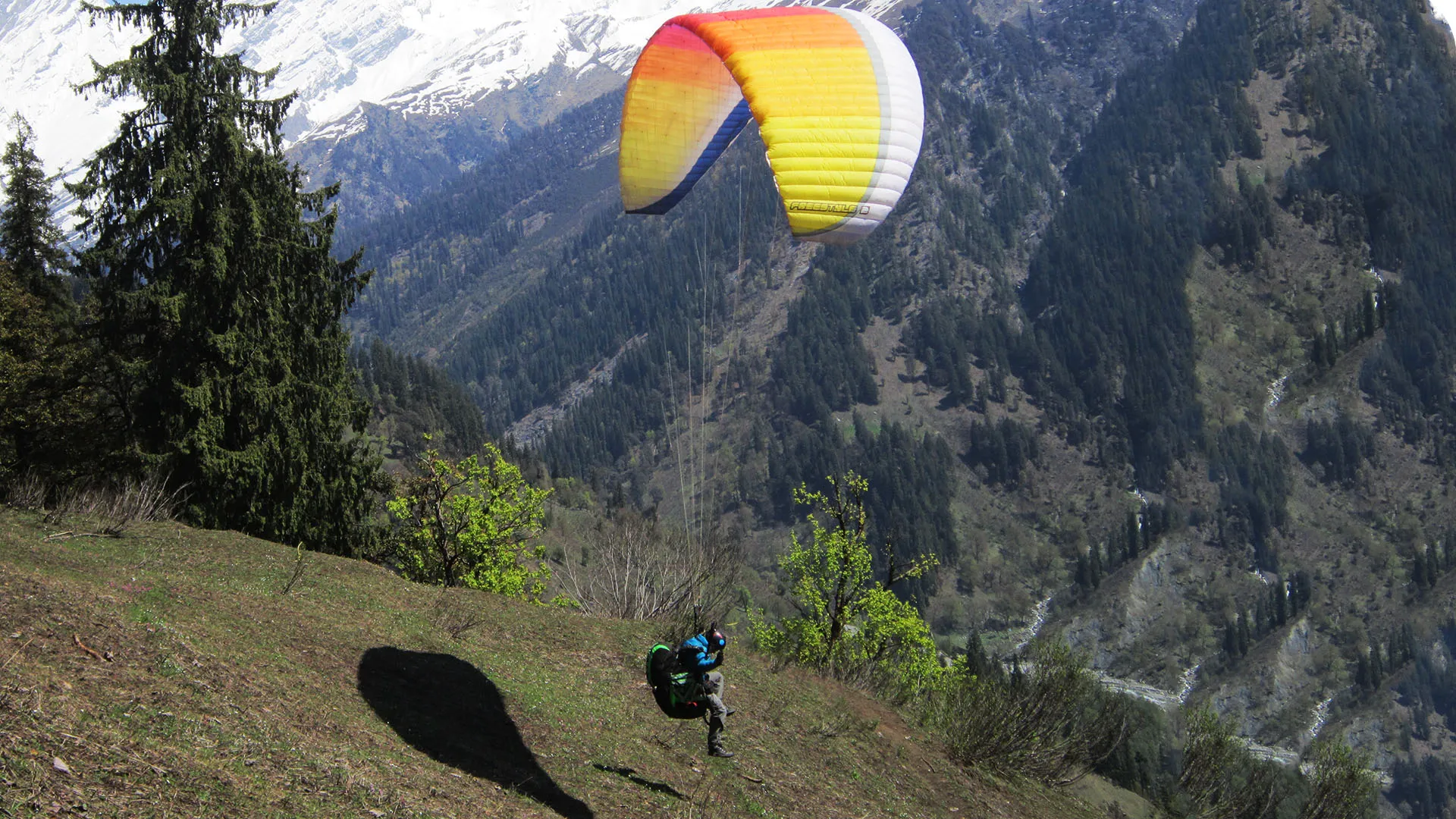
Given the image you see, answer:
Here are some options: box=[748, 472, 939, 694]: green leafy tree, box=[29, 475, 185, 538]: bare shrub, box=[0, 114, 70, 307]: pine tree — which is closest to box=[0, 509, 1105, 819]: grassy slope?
box=[29, 475, 185, 538]: bare shrub

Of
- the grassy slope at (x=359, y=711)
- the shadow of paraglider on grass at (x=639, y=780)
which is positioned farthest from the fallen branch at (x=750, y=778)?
the shadow of paraglider on grass at (x=639, y=780)

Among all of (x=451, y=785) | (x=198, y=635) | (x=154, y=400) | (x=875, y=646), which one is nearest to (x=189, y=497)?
(x=154, y=400)

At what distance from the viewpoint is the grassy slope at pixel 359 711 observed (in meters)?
12.7

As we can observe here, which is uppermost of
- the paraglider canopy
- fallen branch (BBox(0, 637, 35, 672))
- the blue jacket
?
the paraglider canopy

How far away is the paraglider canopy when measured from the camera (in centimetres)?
2242

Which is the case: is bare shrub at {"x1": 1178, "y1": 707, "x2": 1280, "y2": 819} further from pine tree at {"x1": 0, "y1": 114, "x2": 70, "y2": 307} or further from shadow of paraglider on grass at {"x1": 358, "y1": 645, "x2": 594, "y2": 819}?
pine tree at {"x1": 0, "y1": 114, "x2": 70, "y2": 307}

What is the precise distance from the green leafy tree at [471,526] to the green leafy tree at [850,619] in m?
7.86

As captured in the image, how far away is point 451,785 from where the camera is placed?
15.5 metres

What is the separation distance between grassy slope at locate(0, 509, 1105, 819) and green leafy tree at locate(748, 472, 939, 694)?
638cm

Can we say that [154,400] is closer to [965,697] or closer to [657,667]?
[657,667]

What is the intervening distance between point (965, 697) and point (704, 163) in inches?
601

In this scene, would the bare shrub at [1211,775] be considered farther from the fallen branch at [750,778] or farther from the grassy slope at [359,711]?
the fallen branch at [750,778]

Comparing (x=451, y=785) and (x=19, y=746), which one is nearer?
(x=19, y=746)

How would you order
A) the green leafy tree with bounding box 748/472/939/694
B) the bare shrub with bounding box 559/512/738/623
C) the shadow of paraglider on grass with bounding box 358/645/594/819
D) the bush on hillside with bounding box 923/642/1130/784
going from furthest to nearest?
the green leafy tree with bounding box 748/472/939/694 → the bare shrub with bounding box 559/512/738/623 → the bush on hillside with bounding box 923/642/1130/784 → the shadow of paraglider on grass with bounding box 358/645/594/819
